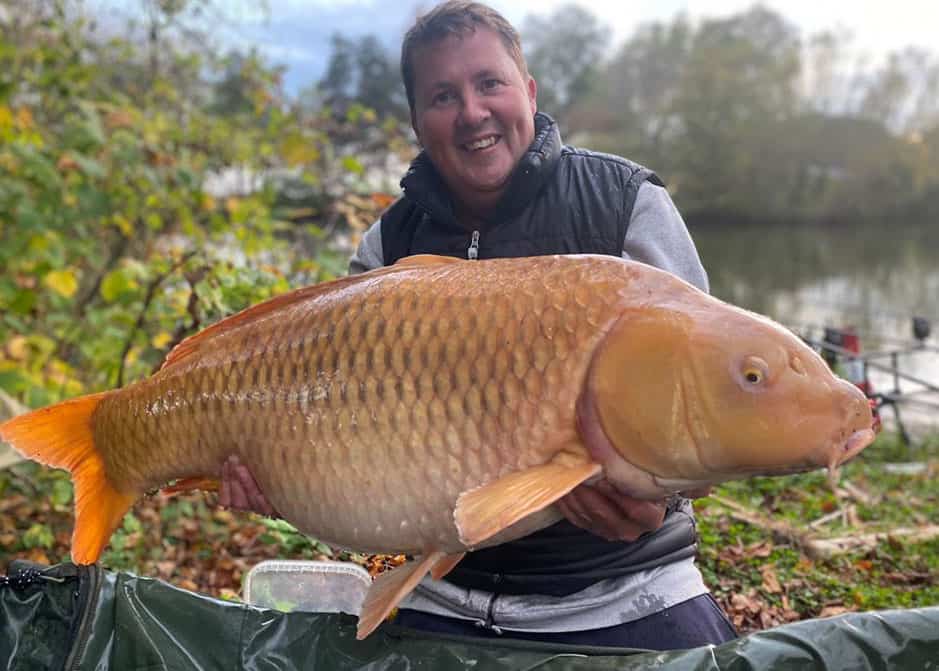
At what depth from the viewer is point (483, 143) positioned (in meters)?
1.30

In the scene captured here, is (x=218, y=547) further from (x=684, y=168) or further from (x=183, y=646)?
(x=684, y=168)

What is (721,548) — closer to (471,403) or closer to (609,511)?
(609,511)

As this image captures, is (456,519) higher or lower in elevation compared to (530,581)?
higher

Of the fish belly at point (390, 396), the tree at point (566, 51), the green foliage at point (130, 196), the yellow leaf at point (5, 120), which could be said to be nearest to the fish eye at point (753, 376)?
the fish belly at point (390, 396)

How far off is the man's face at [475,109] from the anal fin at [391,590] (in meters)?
0.63

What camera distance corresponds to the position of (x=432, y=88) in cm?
131

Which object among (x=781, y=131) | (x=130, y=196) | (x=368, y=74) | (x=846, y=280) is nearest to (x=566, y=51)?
(x=781, y=131)

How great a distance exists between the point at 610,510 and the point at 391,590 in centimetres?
28

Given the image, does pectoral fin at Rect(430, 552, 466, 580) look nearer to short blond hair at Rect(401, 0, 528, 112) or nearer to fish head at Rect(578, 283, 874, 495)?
fish head at Rect(578, 283, 874, 495)

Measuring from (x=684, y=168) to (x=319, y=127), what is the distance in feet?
86.9

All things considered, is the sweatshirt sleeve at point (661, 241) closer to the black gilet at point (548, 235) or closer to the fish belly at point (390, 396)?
the black gilet at point (548, 235)

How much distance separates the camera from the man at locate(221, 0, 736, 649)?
1147mm

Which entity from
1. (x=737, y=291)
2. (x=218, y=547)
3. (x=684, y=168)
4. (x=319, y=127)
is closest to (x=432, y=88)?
(x=218, y=547)

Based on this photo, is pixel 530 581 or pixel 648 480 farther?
pixel 530 581
